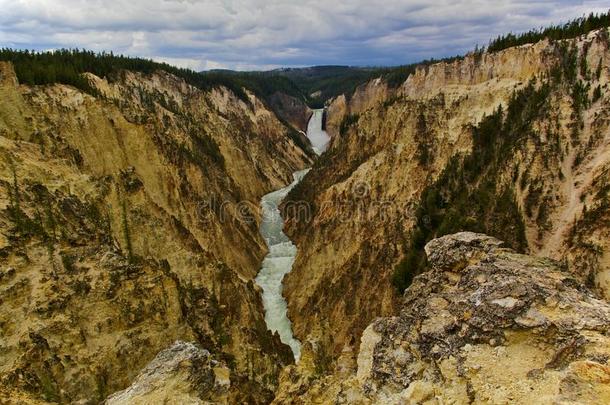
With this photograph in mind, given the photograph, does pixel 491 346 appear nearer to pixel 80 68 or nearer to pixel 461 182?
pixel 461 182

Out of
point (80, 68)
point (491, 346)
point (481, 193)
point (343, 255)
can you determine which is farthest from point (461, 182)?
point (80, 68)

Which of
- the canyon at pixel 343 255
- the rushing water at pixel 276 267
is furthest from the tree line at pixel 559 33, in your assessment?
the rushing water at pixel 276 267

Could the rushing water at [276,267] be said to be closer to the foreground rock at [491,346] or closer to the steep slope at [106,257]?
the steep slope at [106,257]

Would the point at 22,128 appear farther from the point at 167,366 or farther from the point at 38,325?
the point at 167,366

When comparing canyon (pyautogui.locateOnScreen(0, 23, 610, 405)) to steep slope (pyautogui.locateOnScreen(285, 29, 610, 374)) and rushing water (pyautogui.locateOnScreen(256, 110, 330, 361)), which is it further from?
rushing water (pyautogui.locateOnScreen(256, 110, 330, 361))

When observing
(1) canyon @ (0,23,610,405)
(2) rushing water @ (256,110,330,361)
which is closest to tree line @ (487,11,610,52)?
(1) canyon @ (0,23,610,405)
